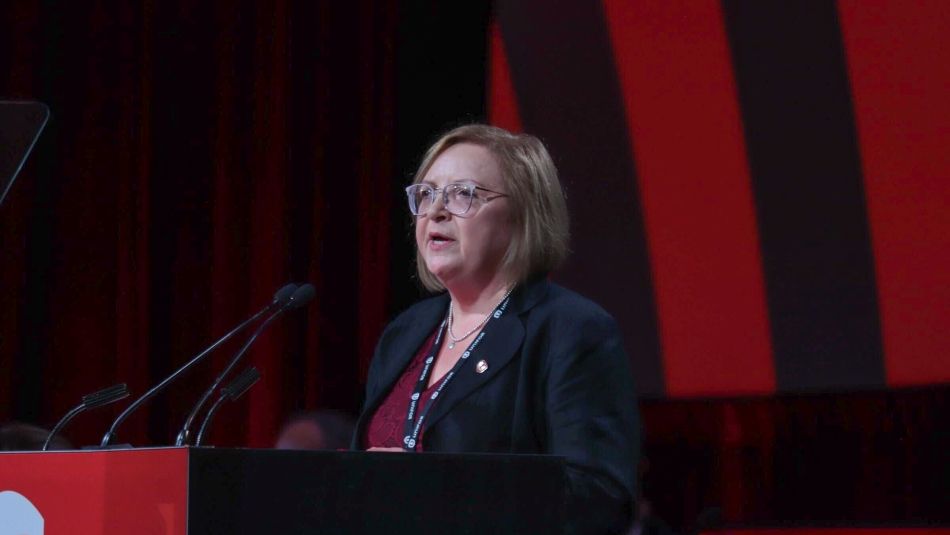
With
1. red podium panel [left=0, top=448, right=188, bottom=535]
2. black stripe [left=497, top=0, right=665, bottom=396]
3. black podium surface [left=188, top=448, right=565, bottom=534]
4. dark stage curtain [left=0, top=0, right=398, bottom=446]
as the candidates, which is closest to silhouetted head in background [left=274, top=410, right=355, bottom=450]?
dark stage curtain [left=0, top=0, right=398, bottom=446]

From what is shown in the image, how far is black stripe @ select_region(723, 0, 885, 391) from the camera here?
332 centimetres

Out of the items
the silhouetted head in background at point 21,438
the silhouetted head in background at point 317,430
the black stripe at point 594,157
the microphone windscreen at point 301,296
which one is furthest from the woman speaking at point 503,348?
the silhouetted head in background at point 317,430

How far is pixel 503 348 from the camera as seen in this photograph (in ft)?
6.80

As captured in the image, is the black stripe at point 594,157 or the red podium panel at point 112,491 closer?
the red podium panel at point 112,491

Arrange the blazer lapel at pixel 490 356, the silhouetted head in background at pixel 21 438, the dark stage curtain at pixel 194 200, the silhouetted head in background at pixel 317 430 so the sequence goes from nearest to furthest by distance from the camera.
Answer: the blazer lapel at pixel 490 356 < the silhouetted head in background at pixel 21 438 < the silhouetted head in background at pixel 317 430 < the dark stage curtain at pixel 194 200

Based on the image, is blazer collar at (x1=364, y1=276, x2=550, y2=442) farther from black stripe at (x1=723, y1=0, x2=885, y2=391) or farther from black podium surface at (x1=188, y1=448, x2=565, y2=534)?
black stripe at (x1=723, y1=0, x2=885, y2=391)

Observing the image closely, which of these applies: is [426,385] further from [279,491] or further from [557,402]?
[279,491]

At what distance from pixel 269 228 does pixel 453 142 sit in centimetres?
235

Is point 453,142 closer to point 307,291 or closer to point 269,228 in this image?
point 307,291

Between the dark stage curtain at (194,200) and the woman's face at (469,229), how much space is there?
2.33 metres

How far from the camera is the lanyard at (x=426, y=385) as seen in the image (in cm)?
205

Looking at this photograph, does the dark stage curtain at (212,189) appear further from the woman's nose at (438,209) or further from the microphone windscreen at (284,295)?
the microphone windscreen at (284,295)

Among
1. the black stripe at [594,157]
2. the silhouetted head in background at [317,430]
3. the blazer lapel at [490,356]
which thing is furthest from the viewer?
the silhouetted head in background at [317,430]

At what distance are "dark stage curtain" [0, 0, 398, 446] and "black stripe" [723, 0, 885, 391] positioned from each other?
153cm
